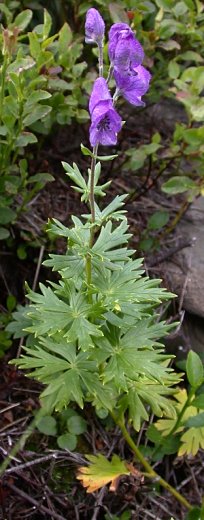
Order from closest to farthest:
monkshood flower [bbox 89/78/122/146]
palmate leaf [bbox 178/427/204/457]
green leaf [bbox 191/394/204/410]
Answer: monkshood flower [bbox 89/78/122/146] < green leaf [bbox 191/394/204/410] < palmate leaf [bbox 178/427/204/457]

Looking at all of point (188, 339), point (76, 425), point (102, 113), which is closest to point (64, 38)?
point (102, 113)

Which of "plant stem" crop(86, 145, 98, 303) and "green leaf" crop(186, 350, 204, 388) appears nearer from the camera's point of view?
"plant stem" crop(86, 145, 98, 303)

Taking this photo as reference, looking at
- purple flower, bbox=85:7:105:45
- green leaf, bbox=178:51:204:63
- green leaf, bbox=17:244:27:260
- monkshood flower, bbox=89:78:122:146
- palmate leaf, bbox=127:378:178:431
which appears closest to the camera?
monkshood flower, bbox=89:78:122:146

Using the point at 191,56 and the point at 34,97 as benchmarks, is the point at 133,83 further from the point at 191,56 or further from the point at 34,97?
the point at 191,56

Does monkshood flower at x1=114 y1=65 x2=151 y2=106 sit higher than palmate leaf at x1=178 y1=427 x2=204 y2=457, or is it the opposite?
monkshood flower at x1=114 y1=65 x2=151 y2=106

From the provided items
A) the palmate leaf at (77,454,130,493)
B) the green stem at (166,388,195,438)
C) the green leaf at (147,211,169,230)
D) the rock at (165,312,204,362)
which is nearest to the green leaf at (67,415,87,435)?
the palmate leaf at (77,454,130,493)

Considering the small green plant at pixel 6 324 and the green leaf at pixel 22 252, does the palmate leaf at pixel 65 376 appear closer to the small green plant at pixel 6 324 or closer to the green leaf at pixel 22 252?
the small green plant at pixel 6 324

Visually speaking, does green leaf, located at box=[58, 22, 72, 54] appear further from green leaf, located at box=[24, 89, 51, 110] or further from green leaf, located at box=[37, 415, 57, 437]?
green leaf, located at box=[37, 415, 57, 437]
